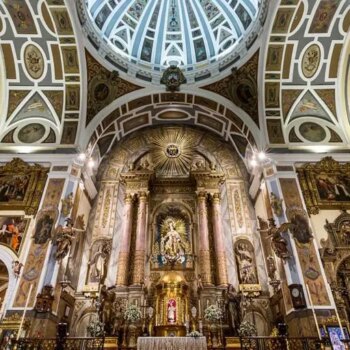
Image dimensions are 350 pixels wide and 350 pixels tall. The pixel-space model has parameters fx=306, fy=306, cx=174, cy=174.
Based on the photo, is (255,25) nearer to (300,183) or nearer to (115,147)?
(300,183)

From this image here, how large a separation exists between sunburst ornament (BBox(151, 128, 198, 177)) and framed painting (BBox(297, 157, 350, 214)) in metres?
6.54

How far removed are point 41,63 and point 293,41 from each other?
1181cm

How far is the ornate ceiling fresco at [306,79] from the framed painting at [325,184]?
131 centimetres

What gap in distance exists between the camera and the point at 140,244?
47.6 feet

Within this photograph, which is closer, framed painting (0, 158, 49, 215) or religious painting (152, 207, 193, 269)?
framed painting (0, 158, 49, 215)

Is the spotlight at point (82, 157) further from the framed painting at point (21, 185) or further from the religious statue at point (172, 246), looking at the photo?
the religious statue at point (172, 246)

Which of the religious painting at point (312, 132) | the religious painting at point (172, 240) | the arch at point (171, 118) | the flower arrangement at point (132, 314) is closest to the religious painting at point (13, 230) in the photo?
the arch at point (171, 118)

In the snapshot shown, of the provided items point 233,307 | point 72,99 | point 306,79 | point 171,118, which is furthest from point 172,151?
point 233,307

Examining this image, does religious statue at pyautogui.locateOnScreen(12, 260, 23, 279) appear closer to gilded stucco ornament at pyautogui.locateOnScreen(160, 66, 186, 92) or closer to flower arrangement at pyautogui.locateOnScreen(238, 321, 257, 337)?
flower arrangement at pyautogui.locateOnScreen(238, 321, 257, 337)

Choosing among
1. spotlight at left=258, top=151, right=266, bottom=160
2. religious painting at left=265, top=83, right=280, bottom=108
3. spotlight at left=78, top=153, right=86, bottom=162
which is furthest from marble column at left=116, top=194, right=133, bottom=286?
religious painting at left=265, top=83, right=280, bottom=108

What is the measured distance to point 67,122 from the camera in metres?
14.8

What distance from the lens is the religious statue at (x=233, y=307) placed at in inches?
472

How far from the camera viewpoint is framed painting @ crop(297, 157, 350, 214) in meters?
12.7

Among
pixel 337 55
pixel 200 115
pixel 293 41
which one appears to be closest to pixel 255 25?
pixel 293 41
